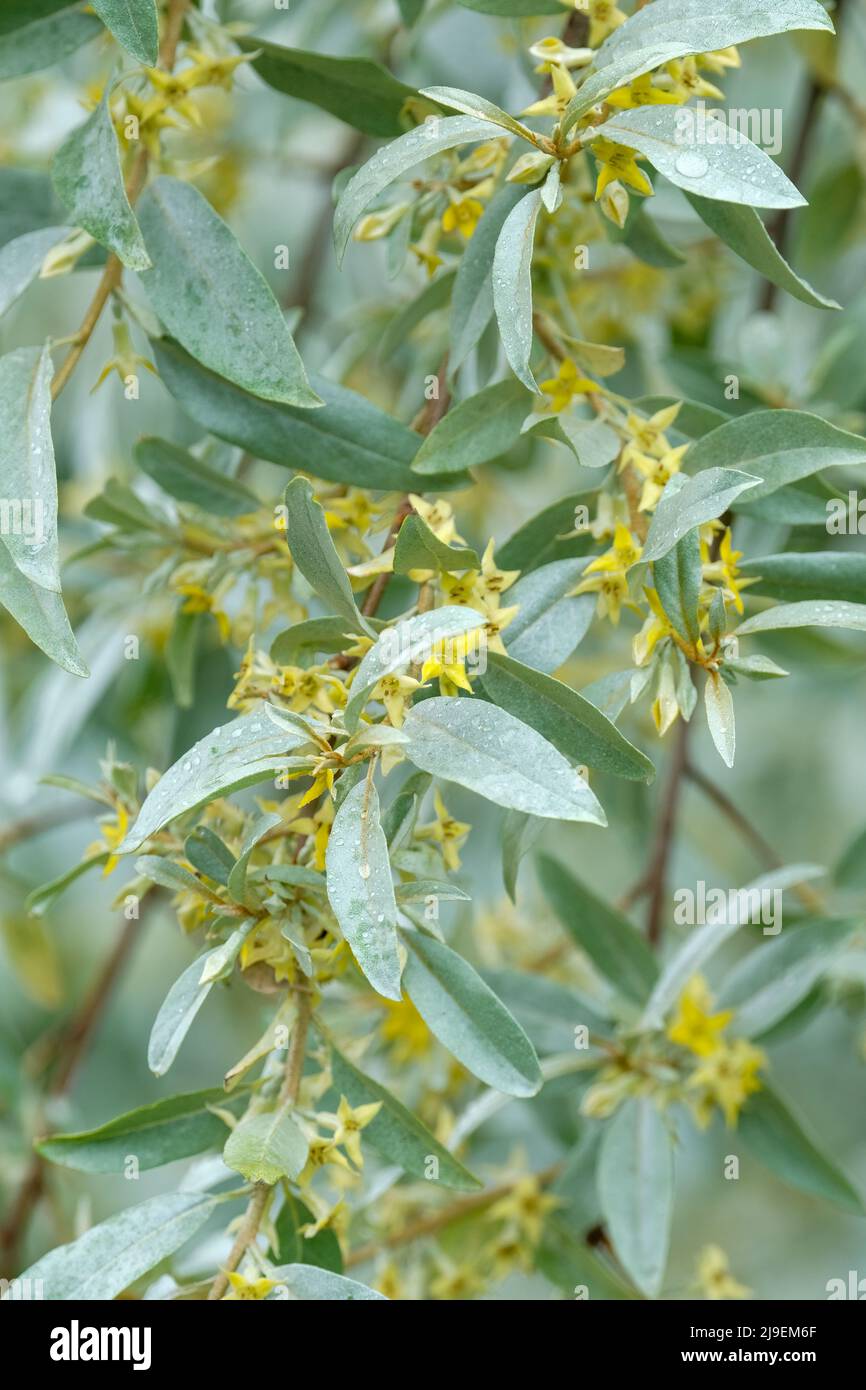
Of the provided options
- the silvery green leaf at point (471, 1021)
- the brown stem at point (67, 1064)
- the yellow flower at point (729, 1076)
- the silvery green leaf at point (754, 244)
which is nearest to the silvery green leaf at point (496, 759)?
the silvery green leaf at point (471, 1021)

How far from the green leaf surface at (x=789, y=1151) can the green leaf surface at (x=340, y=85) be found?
636 mm

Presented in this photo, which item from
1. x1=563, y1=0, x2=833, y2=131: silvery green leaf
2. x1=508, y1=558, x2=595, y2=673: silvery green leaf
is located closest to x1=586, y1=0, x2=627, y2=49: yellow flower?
x1=563, y1=0, x2=833, y2=131: silvery green leaf

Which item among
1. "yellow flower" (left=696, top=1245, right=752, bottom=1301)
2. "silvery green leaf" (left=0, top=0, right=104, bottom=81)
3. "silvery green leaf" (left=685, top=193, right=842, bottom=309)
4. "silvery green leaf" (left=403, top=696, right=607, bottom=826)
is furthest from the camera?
"yellow flower" (left=696, top=1245, right=752, bottom=1301)

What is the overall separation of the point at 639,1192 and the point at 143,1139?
0.33 m

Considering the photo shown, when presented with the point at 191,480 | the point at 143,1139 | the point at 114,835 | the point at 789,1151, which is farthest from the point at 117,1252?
the point at 789,1151

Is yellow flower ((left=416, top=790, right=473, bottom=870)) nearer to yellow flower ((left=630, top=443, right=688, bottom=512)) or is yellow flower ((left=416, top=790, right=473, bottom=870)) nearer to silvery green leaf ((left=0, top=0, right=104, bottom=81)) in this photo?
yellow flower ((left=630, top=443, right=688, bottom=512))

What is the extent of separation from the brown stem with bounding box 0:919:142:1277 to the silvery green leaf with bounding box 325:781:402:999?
664 mm

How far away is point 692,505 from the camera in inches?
21.9

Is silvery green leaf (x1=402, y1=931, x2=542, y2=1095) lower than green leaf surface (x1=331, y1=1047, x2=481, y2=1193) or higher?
higher

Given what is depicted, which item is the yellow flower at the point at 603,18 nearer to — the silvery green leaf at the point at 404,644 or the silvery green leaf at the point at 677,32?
the silvery green leaf at the point at 677,32

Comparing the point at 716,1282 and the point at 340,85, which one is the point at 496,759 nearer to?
the point at 340,85

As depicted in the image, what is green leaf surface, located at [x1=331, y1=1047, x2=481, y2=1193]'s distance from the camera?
0.64 m

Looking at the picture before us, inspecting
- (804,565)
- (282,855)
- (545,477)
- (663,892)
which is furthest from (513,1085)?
(545,477)

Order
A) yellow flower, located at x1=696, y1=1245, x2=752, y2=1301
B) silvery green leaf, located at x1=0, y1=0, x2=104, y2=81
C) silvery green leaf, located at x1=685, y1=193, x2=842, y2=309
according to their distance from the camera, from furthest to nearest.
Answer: yellow flower, located at x1=696, y1=1245, x2=752, y2=1301 → silvery green leaf, located at x1=0, y1=0, x2=104, y2=81 → silvery green leaf, located at x1=685, y1=193, x2=842, y2=309
